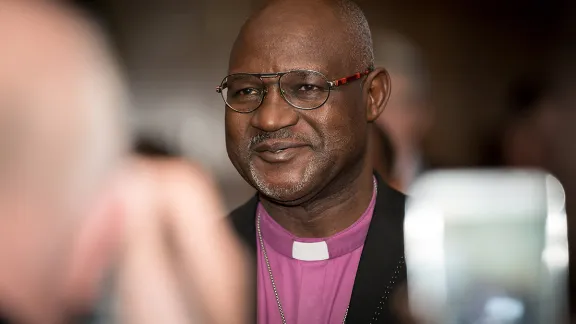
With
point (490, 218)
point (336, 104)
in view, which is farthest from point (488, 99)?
point (336, 104)

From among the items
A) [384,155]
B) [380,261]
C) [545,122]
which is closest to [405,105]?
[384,155]

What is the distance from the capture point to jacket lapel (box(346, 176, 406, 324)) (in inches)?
51.5

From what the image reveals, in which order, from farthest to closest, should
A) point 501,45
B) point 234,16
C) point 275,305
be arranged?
point 501,45, point 234,16, point 275,305

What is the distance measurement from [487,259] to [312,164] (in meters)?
0.63

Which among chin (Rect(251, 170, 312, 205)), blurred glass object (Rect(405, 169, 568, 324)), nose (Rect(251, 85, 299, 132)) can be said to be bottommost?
blurred glass object (Rect(405, 169, 568, 324))

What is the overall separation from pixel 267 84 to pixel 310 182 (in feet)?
0.65

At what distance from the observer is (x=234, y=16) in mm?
1889

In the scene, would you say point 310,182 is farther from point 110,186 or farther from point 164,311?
point 110,186

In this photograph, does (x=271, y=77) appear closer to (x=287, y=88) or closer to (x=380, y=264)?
(x=287, y=88)

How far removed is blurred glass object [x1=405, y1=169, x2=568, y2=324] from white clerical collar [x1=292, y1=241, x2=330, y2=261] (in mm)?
171

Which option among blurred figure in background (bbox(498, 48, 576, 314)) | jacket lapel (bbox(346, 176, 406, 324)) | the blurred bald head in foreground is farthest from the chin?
blurred figure in background (bbox(498, 48, 576, 314))

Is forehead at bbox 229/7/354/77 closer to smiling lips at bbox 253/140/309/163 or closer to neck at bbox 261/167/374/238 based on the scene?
smiling lips at bbox 253/140/309/163

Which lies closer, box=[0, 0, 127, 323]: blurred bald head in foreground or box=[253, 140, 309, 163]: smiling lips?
box=[253, 140, 309, 163]: smiling lips

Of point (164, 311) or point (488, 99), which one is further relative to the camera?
point (488, 99)
